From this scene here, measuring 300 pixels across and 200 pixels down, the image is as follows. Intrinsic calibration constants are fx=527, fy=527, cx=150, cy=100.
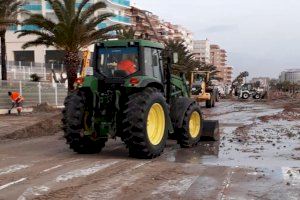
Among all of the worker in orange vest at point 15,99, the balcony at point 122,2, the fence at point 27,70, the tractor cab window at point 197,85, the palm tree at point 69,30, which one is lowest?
the worker in orange vest at point 15,99

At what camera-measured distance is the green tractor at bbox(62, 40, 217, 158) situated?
10.8m

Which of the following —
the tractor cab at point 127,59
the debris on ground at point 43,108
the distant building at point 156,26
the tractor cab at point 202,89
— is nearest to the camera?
the tractor cab at point 127,59

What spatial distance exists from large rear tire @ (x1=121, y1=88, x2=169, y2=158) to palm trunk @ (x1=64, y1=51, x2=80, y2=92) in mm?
18450

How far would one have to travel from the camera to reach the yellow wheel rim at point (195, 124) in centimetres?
1368

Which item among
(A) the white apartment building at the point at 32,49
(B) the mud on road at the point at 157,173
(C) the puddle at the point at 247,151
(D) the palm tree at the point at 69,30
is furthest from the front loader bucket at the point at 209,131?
(A) the white apartment building at the point at 32,49

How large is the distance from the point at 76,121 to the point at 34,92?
A: 23.3 m

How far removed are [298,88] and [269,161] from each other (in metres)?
146

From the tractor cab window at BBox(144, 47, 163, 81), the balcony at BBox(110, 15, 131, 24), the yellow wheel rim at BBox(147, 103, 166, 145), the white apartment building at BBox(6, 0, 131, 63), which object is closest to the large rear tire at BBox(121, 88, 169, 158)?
the yellow wheel rim at BBox(147, 103, 166, 145)

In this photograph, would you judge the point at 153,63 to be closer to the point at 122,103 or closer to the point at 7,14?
the point at 122,103

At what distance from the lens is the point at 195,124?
13.9 metres

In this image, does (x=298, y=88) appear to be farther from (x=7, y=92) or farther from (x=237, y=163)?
(x=237, y=163)

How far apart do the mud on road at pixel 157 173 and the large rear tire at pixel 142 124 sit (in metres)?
0.24

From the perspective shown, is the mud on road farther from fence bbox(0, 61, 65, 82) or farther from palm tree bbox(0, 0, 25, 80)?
fence bbox(0, 61, 65, 82)

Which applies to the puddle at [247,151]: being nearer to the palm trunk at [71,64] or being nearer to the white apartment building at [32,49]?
the palm trunk at [71,64]
